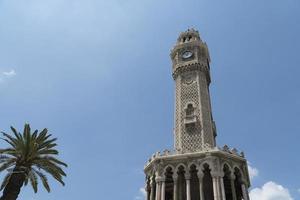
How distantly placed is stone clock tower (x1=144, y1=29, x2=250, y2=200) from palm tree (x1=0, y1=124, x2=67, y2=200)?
9241 millimetres

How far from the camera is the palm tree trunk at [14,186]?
20.0 m

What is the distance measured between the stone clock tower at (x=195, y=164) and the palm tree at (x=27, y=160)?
924 centimetres

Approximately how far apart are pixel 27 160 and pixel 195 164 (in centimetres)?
1336

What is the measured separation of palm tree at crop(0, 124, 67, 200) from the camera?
20.8 m

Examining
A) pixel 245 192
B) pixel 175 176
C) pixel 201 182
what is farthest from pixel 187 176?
pixel 245 192

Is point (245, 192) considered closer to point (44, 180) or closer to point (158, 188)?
point (158, 188)

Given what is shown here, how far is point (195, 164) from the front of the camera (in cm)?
2841

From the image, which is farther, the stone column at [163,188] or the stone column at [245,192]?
the stone column at [245,192]

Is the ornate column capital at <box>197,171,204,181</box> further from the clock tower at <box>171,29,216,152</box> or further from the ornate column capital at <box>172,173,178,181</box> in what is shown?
the clock tower at <box>171,29,216,152</box>

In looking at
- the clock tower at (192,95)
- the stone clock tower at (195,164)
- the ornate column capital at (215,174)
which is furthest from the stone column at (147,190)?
the ornate column capital at (215,174)

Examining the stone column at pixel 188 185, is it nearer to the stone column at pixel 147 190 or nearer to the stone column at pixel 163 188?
the stone column at pixel 163 188

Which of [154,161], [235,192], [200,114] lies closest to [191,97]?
[200,114]

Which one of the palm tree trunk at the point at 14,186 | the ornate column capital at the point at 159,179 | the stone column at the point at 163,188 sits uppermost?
the ornate column capital at the point at 159,179

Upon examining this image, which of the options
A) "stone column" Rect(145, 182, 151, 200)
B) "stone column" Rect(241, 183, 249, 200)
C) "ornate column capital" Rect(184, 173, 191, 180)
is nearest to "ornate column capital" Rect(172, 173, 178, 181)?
"ornate column capital" Rect(184, 173, 191, 180)
